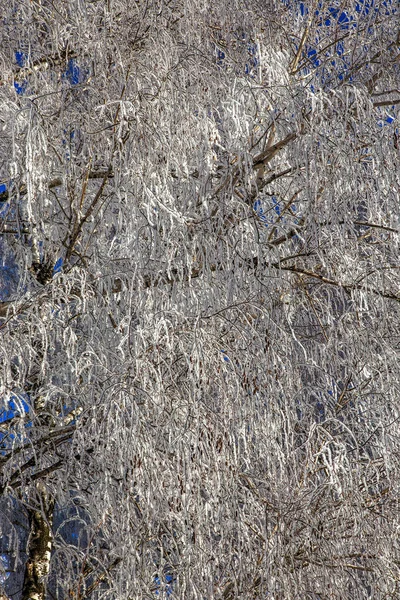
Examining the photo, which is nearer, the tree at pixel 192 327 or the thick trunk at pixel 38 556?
Result: the tree at pixel 192 327

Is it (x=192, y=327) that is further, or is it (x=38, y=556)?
(x=38, y=556)

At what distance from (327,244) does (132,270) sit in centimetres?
90

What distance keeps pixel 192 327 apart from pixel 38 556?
1.50 meters

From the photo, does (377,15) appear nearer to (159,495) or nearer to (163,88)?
(163,88)

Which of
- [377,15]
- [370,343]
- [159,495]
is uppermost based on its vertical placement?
[377,15]

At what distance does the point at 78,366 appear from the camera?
2.88 meters

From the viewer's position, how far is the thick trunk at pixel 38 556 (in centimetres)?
346

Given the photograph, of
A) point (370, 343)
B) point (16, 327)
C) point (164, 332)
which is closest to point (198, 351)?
point (164, 332)

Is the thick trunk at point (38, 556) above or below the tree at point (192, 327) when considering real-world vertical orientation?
below

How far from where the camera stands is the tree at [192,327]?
2715 mm

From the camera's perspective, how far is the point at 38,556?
3533mm

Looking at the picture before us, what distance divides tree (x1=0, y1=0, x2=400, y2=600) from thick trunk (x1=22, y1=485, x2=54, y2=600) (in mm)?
10

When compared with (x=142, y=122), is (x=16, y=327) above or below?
below

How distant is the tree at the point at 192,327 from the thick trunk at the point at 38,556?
0.01m
